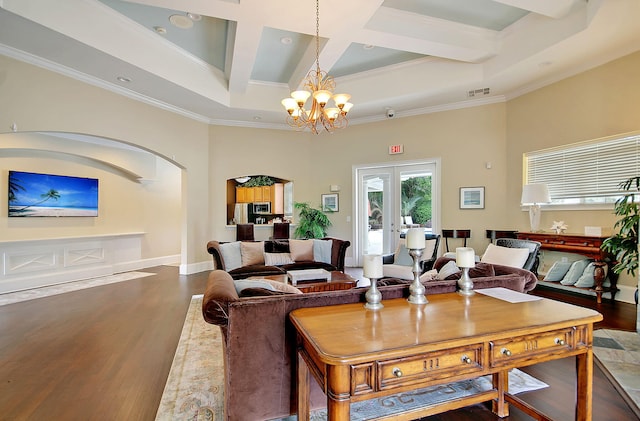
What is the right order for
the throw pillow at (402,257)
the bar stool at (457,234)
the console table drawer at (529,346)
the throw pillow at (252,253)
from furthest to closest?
the bar stool at (457,234) → the throw pillow at (252,253) → the throw pillow at (402,257) → the console table drawer at (529,346)

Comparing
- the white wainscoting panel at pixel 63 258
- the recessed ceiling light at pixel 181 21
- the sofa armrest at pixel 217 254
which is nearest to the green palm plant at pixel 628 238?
the sofa armrest at pixel 217 254

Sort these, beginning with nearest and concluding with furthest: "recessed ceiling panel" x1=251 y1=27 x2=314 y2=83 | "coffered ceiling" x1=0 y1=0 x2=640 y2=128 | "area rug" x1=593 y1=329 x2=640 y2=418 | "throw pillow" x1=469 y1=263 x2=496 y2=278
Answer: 1. "area rug" x1=593 y1=329 x2=640 y2=418
2. "throw pillow" x1=469 y1=263 x2=496 y2=278
3. "coffered ceiling" x1=0 y1=0 x2=640 y2=128
4. "recessed ceiling panel" x1=251 y1=27 x2=314 y2=83

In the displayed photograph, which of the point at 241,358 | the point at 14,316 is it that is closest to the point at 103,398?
the point at 241,358

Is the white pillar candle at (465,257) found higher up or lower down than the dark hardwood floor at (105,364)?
higher up

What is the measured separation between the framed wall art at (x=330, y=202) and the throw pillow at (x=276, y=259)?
253cm

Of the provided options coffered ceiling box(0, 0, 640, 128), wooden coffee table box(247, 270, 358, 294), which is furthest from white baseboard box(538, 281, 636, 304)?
wooden coffee table box(247, 270, 358, 294)

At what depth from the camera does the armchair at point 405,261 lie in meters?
4.22

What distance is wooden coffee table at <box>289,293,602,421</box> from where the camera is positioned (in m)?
1.17

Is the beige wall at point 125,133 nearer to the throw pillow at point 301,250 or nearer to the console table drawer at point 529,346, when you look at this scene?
the throw pillow at point 301,250

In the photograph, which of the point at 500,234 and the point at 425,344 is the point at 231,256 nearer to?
the point at 425,344

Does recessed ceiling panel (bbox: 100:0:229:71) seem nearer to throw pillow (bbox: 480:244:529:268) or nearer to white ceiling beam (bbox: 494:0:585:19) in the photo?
white ceiling beam (bbox: 494:0:585:19)

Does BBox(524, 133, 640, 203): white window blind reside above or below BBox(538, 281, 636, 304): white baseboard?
above

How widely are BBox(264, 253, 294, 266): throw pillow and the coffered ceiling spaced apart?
305 cm

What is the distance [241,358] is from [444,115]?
6.07m
